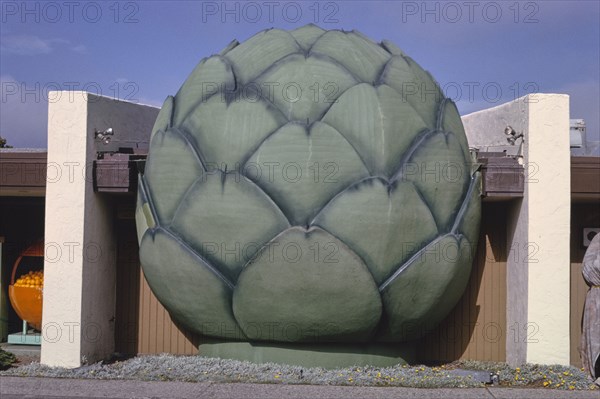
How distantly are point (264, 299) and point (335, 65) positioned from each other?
7.87 ft

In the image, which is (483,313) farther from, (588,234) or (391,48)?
(391,48)

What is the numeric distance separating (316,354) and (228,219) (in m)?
1.68

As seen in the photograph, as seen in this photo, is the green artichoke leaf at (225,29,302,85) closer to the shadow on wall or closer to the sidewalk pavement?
the sidewalk pavement

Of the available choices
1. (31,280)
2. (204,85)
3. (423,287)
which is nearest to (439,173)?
(423,287)

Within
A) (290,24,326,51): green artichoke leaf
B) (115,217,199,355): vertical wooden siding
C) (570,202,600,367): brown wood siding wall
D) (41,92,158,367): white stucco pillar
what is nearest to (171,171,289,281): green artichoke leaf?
(41,92,158,367): white stucco pillar

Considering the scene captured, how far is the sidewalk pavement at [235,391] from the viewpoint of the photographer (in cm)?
707

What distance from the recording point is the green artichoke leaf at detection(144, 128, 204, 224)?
25.7 feet

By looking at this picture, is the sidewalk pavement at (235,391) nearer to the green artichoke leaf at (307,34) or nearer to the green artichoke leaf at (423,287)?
the green artichoke leaf at (423,287)

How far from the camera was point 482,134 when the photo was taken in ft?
33.6

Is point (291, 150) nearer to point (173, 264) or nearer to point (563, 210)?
point (173, 264)

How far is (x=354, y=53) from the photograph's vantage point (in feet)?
26.8

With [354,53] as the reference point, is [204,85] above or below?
below

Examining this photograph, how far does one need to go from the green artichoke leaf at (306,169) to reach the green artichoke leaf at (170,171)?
0.74 metres

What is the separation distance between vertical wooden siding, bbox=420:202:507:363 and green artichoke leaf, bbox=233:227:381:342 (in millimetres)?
1776
